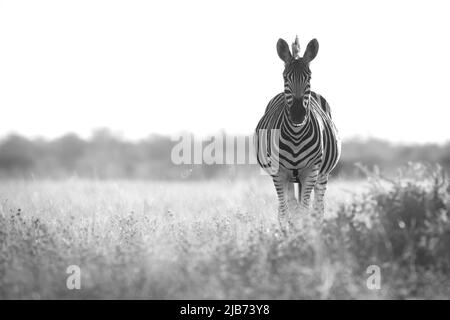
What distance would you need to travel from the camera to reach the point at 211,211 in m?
10.0

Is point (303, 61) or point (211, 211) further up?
point (303, 61)

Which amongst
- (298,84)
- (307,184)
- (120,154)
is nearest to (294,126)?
(298,84)

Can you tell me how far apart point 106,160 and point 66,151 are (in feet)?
23.6

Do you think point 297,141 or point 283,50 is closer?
point 297,141

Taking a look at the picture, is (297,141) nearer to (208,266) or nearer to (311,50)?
(311,50)

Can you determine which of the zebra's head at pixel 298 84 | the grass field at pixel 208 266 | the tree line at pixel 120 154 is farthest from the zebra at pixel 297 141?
the tree line at pixel 120 154

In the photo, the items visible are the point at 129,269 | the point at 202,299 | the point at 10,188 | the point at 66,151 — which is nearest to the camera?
the point at 202,299

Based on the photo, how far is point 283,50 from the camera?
8.14 meters

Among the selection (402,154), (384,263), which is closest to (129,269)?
(384,263)

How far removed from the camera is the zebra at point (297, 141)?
7.62 meters

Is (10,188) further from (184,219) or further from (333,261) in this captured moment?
(333,261)

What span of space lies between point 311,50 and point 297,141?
1363 mm

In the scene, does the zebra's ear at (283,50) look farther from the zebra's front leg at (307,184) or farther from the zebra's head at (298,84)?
the zebra's front leg at (307,184)

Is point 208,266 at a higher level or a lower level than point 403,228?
lower
